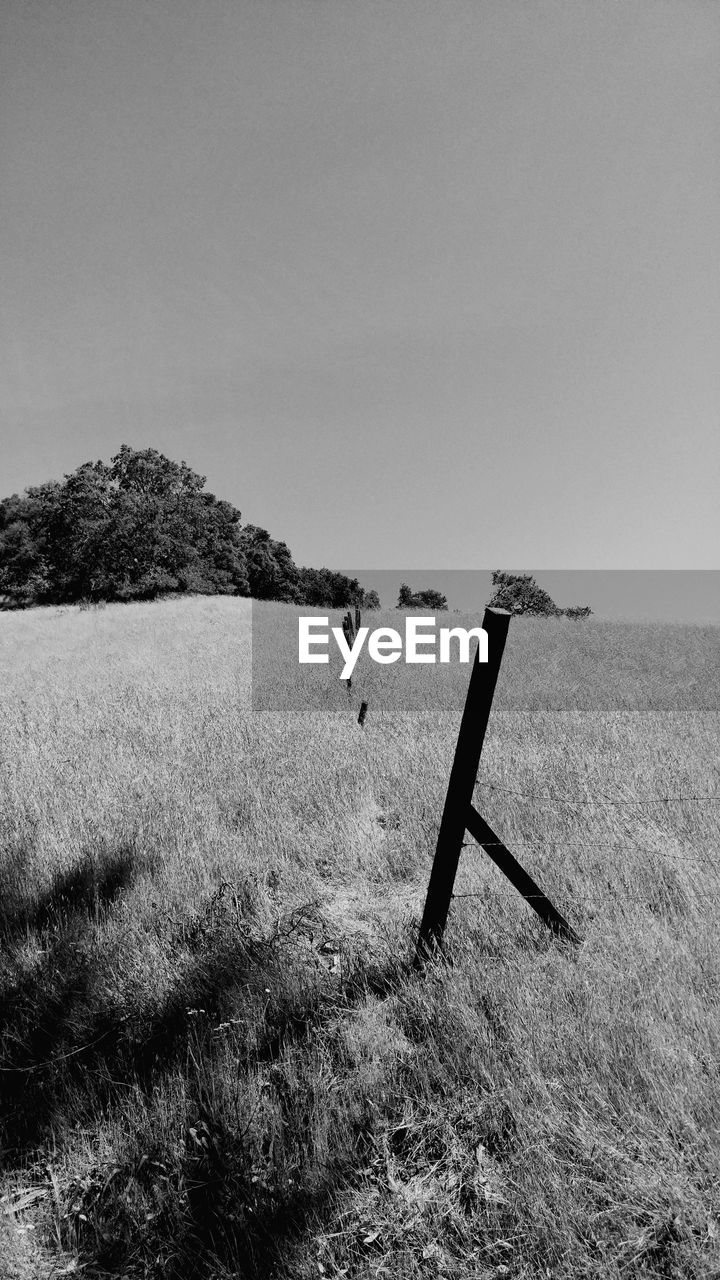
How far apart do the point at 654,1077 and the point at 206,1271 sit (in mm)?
1924

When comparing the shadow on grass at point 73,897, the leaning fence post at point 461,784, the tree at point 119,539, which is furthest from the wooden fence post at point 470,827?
the tree at point 119,539

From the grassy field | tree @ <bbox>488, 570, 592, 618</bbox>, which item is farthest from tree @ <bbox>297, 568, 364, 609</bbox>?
the grassy field

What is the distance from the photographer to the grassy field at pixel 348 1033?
2285mm

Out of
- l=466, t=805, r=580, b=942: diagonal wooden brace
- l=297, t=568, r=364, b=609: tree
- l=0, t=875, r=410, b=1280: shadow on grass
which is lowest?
l=0, t=875, r=410, b=1280: shadow on grass

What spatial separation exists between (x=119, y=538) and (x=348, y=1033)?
5192 cm

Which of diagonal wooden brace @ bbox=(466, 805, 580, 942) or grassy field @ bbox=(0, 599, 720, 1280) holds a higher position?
diagonal wooden brace @ bbox=(466, 805, 580, 942)

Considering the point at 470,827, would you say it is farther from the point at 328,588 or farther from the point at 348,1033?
the point at 328,588

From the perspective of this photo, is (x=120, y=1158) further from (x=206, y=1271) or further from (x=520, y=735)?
(x=520, y=735)

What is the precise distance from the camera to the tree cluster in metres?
50.6

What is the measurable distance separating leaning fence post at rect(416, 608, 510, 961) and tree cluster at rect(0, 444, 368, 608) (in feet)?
119

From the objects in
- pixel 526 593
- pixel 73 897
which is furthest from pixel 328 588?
pixel 73 897

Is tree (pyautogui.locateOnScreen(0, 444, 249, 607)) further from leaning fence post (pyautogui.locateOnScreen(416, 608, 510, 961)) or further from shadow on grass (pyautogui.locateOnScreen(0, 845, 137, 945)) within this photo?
leaning fence post (pyautogui.locateOnScreen(416, 608, 510, 961))

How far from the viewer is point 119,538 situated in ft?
165

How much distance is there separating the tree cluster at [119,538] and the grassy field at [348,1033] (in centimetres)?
3444
